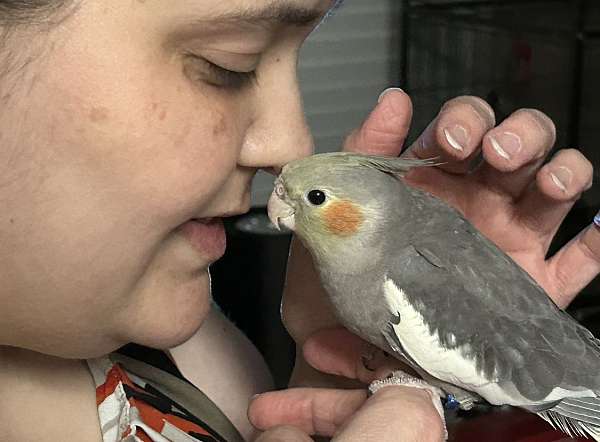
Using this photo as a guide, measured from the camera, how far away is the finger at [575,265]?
2.70ft

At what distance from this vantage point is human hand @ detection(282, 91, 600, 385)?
76cm

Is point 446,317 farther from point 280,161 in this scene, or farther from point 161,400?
point 161,400

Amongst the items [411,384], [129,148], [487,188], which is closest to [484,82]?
[487,188]

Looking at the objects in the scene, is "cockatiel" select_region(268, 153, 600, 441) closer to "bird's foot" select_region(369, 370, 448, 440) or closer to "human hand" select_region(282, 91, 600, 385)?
"bird's foot" select_region(369, 370, 448, 440)

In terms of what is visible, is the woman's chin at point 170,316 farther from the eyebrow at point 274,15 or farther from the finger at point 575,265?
the finger at point 575,265

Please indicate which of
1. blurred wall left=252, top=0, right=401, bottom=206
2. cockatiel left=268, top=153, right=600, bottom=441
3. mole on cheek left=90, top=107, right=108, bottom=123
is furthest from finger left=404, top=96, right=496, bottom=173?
blurred wall left=252, top=0, right=401, bottom=206

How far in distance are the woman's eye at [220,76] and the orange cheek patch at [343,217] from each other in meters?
0.13

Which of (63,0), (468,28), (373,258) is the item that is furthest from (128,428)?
(468,28)

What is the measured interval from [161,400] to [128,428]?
0.22 feet

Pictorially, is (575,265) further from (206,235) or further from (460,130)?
(206,235)

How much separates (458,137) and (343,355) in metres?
0.23

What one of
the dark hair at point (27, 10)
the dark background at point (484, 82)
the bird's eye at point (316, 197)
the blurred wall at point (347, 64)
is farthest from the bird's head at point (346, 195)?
the blurred wall at point (347, 64)

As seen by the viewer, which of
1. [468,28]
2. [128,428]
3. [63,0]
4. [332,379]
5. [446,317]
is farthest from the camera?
[468,28]

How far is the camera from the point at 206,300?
68 cm
